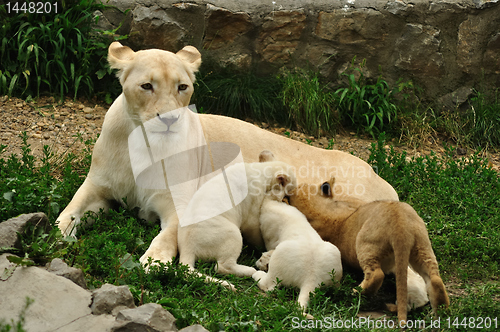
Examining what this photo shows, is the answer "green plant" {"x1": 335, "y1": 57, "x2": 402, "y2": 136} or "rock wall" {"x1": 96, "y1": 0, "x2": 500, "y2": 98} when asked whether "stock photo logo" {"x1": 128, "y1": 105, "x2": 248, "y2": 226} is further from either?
"green plant" {"x1": 335, "y1": 57, "x2": 402, "y2": 136}

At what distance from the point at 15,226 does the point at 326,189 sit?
8.35 feet

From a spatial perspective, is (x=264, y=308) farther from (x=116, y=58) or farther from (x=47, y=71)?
(x=47, y=71)

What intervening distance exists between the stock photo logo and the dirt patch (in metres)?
1.85

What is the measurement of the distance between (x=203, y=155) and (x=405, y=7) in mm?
4253

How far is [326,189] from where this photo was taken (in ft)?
15.2

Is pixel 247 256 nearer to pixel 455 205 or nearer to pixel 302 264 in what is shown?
pixel 302 264

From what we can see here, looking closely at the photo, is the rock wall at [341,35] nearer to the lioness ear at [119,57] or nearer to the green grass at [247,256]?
the green grass at [247,256]

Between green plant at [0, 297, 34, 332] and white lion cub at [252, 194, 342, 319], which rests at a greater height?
green plant at [0, 297, 34, 332]

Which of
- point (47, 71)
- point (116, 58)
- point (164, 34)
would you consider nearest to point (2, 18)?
point (47, 71)

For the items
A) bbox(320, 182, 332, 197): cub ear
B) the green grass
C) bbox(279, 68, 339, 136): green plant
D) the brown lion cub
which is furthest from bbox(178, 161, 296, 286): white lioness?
bbox(279, 68, 339, 136): green plant

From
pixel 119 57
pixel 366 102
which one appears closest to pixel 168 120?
pixel 119 57

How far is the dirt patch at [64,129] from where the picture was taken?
6.11 meters

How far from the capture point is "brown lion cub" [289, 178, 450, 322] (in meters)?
3.36

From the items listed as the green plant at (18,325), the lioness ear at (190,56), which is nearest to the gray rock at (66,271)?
the green plant at (18,325)
